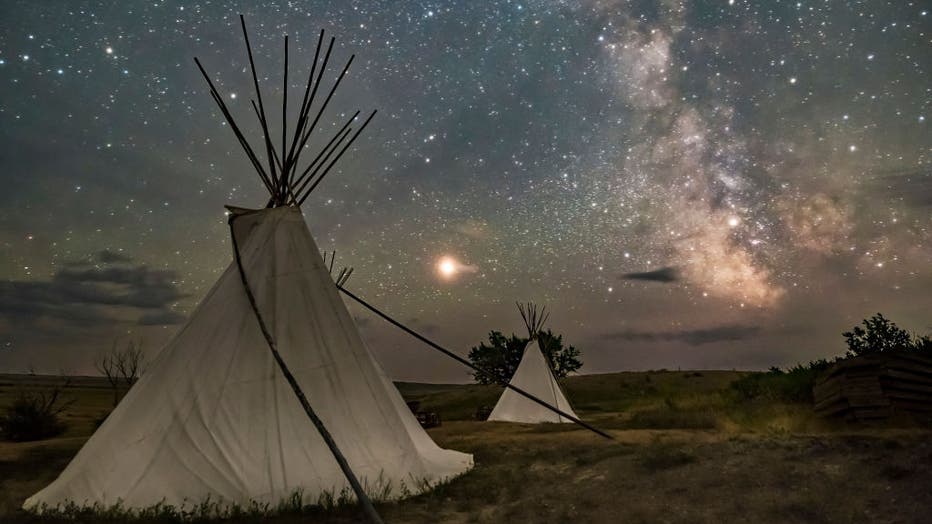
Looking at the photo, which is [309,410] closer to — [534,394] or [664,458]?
[664,458]

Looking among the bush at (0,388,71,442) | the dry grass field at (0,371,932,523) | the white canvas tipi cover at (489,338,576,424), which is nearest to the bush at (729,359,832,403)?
the dry grass field at (0,371,932,523)

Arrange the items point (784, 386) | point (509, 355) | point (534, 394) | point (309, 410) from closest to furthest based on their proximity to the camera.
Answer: point (309, 410)
point (784, 386)
point (534, 394)
point (509, 355)

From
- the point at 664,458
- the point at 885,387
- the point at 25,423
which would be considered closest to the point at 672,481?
the point at 664,458

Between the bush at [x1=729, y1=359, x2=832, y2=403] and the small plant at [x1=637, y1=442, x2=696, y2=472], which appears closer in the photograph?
the small plant at [x1=637, y1=442, x2=696, y2=472]

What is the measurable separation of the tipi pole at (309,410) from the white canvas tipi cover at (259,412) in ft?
0.72

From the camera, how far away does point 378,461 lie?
588 centimetres

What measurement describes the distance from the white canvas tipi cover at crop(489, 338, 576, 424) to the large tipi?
924cm

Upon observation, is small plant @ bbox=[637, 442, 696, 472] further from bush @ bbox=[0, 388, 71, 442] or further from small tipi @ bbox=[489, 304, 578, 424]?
bush @ bbox=[0, 388, 71, 442]

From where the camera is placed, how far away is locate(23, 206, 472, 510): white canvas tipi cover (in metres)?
5.27

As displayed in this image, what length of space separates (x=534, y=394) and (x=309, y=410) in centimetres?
1253

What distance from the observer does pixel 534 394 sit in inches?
644

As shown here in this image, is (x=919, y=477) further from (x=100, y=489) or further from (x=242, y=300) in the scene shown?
(x=100, y=489)

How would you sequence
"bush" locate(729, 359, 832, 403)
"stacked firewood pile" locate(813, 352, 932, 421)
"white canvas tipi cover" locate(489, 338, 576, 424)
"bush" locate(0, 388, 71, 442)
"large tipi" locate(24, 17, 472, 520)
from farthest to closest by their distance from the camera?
"white canvas tipi cover" locate(489, 338, 576, 424) < "bush" locate(0, 388, 71, 442) < "bush" locate(729, 359, 832, 403) < "stacked firewood pile" locate(813, 352, 932, 421) < "large tipi" locate(24, 17, 472, 520)

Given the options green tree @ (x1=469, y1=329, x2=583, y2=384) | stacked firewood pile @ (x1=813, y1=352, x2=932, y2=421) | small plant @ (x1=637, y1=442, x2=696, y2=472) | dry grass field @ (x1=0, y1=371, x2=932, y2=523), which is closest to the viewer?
dry grass field @ (x1=0, y1=371, x2=932, y2=523)
